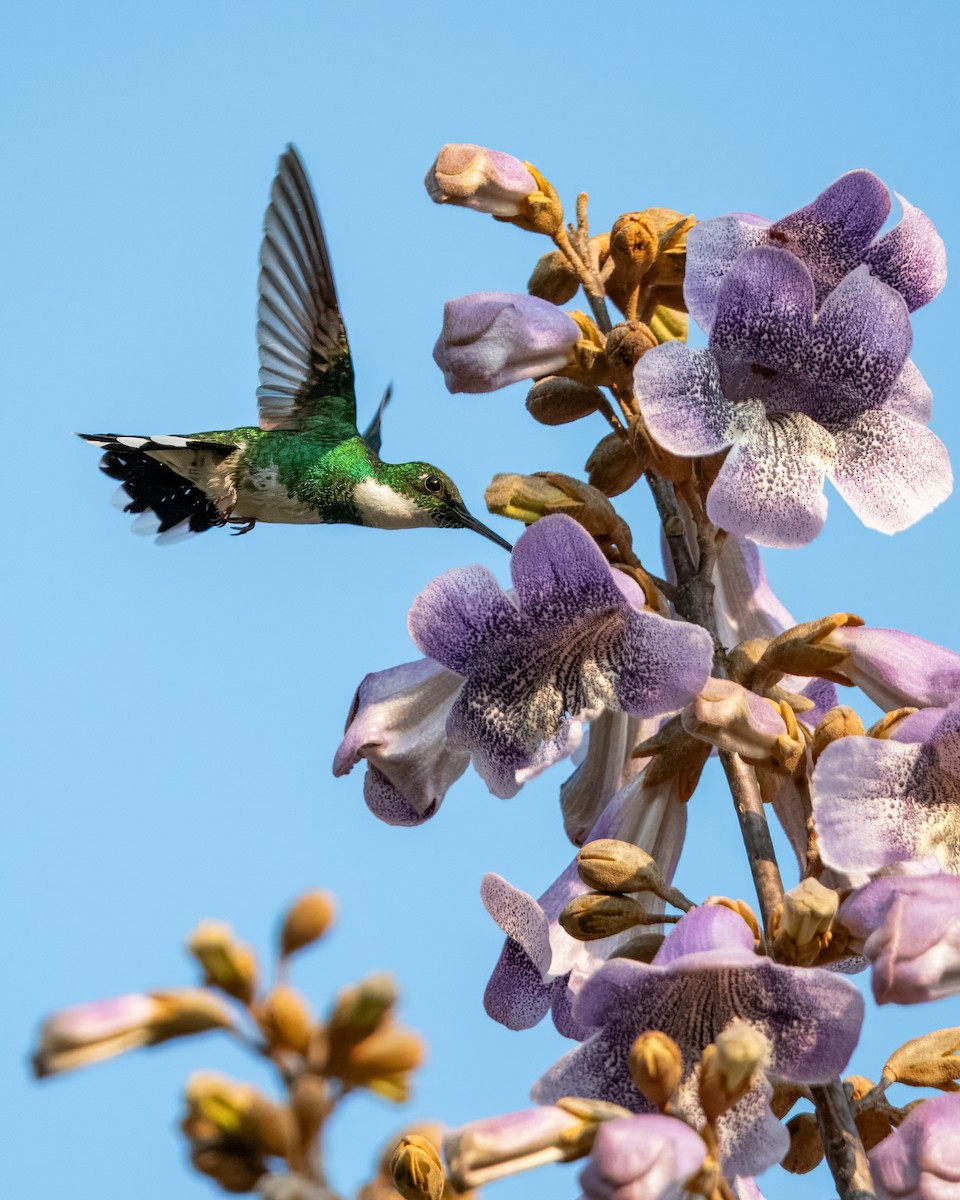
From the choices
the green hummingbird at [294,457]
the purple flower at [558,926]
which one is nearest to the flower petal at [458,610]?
the purple flower at [558,926]

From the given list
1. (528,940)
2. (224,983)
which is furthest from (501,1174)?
(528,940)

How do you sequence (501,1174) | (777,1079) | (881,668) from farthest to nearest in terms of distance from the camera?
(881,668)
(777,1079)
(501,1174)

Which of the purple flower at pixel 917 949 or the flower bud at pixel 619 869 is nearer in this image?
the purple flower at pixel 917 949

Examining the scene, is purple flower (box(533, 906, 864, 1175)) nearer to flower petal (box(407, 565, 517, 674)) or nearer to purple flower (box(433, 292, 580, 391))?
flower petal (box(407, 565, 517, 674))

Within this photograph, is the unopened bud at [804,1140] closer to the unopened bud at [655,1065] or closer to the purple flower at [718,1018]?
the purple flower at [718,1018]

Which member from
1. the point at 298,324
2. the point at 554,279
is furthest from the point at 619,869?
the point at 298,324

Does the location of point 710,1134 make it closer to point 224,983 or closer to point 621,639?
point 224,983
